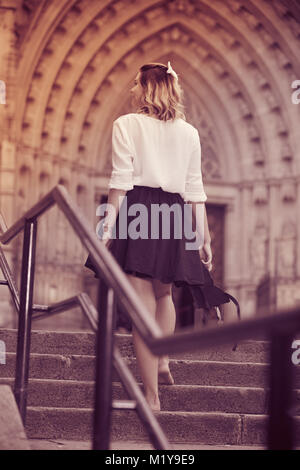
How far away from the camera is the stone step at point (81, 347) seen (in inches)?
172

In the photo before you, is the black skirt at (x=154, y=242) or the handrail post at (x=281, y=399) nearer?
the handrail post at (x=281, y=399)

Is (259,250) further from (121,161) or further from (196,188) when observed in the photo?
(121,161)

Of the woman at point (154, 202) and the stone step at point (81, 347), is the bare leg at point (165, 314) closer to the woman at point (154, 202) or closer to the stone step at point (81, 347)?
the woman at point (154, 202)

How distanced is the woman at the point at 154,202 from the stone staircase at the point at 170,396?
147 mm

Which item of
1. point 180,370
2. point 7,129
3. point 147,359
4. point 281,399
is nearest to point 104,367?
point 281,399

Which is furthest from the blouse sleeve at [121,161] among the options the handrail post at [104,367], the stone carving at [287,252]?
the stone carving at [287,252]

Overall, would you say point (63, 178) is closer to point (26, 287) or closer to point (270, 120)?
point (270, 120)

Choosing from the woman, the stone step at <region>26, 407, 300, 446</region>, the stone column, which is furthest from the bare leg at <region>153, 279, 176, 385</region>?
the stone column

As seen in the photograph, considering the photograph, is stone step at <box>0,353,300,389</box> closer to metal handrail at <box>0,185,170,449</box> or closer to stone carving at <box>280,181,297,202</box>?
metal handrail at <box>0,185,170,449</box>

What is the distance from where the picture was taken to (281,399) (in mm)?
1408

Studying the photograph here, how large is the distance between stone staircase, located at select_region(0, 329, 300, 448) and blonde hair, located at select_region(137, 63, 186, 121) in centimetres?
125

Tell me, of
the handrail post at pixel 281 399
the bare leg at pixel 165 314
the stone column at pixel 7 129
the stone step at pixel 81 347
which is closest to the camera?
the handrail post at pixel 281 399

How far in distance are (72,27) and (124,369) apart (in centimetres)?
930

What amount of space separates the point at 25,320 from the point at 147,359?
2.03 ft
